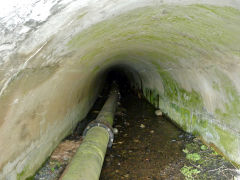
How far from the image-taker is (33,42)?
2.03 meters

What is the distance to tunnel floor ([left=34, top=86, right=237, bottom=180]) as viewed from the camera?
12.4ft

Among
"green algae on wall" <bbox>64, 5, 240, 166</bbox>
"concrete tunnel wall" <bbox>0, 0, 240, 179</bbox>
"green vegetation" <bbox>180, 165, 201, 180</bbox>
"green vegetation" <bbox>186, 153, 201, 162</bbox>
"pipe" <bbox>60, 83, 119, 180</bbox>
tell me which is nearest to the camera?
"concrete tunnel wall" <bbox>0, 0, 240, 179</bbox>

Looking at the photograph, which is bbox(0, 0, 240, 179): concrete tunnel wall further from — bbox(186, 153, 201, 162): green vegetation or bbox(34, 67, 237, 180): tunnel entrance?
bbox(186, 153, 201, 162): green vegetation

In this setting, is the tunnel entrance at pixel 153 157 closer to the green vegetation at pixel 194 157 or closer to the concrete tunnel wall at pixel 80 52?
the green vegetation at pixel 194 157

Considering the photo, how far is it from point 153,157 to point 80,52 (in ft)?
9.49

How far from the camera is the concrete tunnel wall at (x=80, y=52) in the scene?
1.93 metres

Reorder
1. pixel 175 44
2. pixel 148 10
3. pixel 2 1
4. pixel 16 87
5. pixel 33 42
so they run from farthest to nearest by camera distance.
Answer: pixel 175 44, pixel 148 10, pixel 16 87, pixel 33 42, pixel 2 1

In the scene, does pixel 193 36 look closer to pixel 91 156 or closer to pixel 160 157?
pixel 91 156

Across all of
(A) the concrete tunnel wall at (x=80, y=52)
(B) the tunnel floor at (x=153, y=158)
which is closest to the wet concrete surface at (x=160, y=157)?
(B) the tunnel floor at (x=153, y=158)

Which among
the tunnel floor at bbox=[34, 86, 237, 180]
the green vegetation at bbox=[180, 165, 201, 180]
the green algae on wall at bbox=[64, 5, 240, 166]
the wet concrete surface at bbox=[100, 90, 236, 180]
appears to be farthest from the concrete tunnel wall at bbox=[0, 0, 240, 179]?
the green vegetation at bbox=[180, 165, 201, 180]

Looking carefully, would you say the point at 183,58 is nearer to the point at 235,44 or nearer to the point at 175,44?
the point at 175,44

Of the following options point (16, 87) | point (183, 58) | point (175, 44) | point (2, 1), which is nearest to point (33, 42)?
point (2, 1)

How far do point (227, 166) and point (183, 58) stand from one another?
2.44 metres

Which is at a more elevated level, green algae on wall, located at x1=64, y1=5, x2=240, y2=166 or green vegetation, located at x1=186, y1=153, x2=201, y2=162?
green algae on wall, located at x1=64, y1=5, x2=240, y2=166
